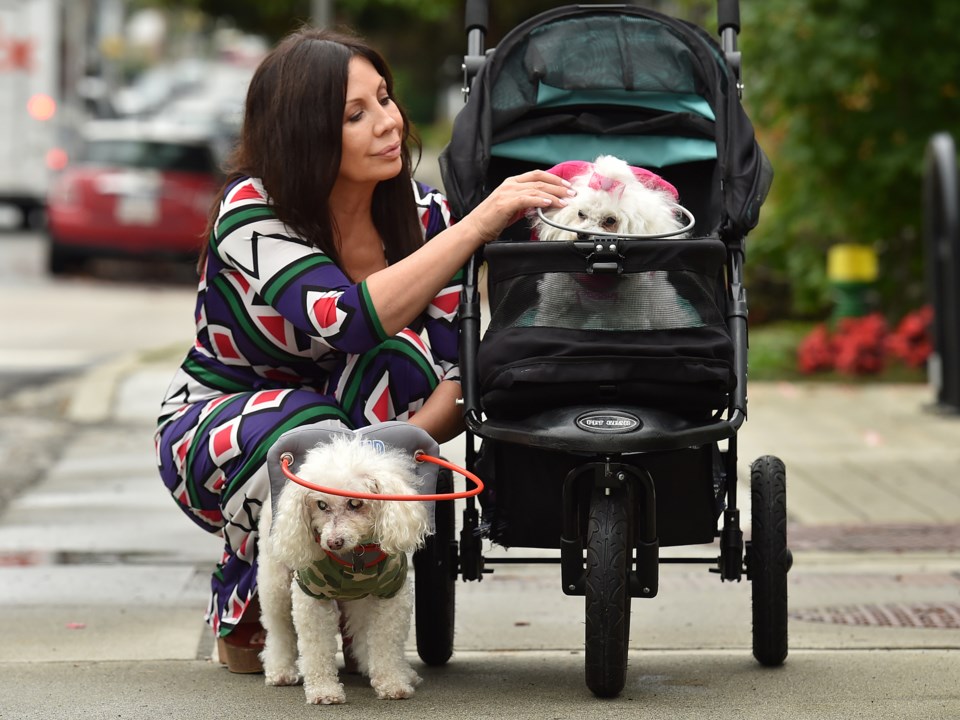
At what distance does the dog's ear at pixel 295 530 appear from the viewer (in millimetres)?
3770

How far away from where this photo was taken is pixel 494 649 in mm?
4824

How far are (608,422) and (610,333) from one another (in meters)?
0.22

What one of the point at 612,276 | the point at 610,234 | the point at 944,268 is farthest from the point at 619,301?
the point at 944,268

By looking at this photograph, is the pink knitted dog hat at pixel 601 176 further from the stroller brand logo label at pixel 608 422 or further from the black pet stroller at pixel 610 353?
the stroller brand logo label at pixel 608 422

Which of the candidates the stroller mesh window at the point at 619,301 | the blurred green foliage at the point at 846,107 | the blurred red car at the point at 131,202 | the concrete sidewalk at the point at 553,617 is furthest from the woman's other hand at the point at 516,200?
the blurred red car at the point at 131,202

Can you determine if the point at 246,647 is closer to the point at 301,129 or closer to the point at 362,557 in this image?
the point at 362,557

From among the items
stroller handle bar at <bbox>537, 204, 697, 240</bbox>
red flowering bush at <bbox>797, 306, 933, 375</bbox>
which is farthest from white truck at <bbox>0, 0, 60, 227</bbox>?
stroller handle bar at <bbox>537, 204, 697, 240</bbox>

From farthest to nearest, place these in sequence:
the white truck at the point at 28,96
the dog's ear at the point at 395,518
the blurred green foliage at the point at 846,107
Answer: the white truck at the point at 28,96, the blurred green foliage at the point at 846,107, the dog's ear at the point at 395,518

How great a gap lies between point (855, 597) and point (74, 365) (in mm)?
7257

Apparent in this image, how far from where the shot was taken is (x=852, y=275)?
10.9 metres

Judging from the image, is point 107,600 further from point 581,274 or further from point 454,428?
point 581,274

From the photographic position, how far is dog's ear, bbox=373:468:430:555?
373 centimetres

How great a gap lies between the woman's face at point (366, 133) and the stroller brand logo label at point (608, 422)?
0.94 meters

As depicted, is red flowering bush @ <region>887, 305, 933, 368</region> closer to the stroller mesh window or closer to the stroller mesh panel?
the stroller mesh panel
